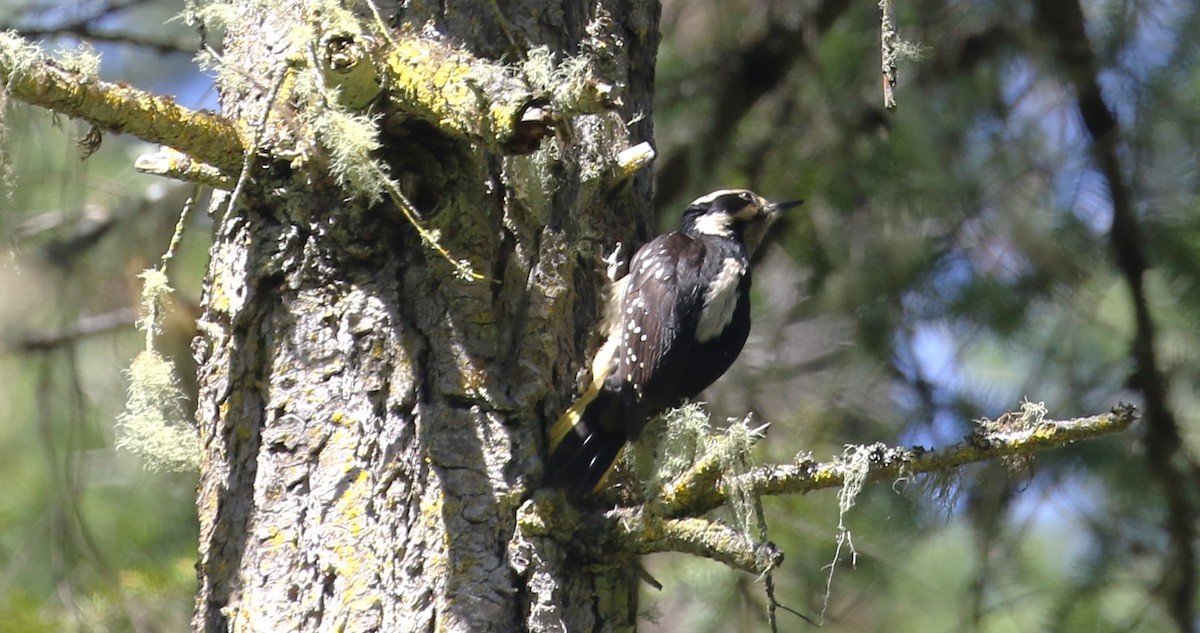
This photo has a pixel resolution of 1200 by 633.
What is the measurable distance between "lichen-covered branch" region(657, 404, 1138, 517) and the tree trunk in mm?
269

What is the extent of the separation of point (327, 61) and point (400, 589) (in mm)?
942

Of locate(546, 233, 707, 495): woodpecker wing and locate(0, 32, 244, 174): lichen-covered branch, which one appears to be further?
locate(546, 233, 707, 495): woodpecker wing

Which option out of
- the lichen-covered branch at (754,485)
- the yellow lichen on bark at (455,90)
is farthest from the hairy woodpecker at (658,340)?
the yellow lichen on bark at (455,90)

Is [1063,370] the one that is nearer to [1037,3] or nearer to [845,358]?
[845,358]

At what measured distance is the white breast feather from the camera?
3.22 meters

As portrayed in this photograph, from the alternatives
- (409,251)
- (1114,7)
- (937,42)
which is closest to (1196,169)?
(1114,7)

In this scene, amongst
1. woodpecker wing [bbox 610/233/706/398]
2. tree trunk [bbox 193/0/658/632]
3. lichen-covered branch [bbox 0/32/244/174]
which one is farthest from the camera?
woodpecker wing [bbox 610/233/706/398]

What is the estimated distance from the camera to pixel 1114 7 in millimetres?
3680

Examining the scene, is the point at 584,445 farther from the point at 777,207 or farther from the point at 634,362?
the point at 777,207

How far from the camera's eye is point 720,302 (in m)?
3.30

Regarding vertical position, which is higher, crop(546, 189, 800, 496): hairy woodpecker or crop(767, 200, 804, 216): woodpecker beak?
crop(767, 200, 804, 216): woodpecker beak

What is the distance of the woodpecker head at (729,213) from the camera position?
3732 millimetres

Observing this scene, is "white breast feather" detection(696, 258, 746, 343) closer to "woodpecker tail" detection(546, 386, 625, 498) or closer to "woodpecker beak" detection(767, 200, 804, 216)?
"woodpecker beak" detection(767, 200, 804, 216)

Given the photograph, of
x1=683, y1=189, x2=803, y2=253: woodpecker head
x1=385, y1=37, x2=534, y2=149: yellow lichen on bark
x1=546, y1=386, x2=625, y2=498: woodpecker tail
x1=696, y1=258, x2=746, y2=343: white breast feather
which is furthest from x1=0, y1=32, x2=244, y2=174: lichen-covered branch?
x1=683, y1=189, x2=803, y2=253: woodpecker head
